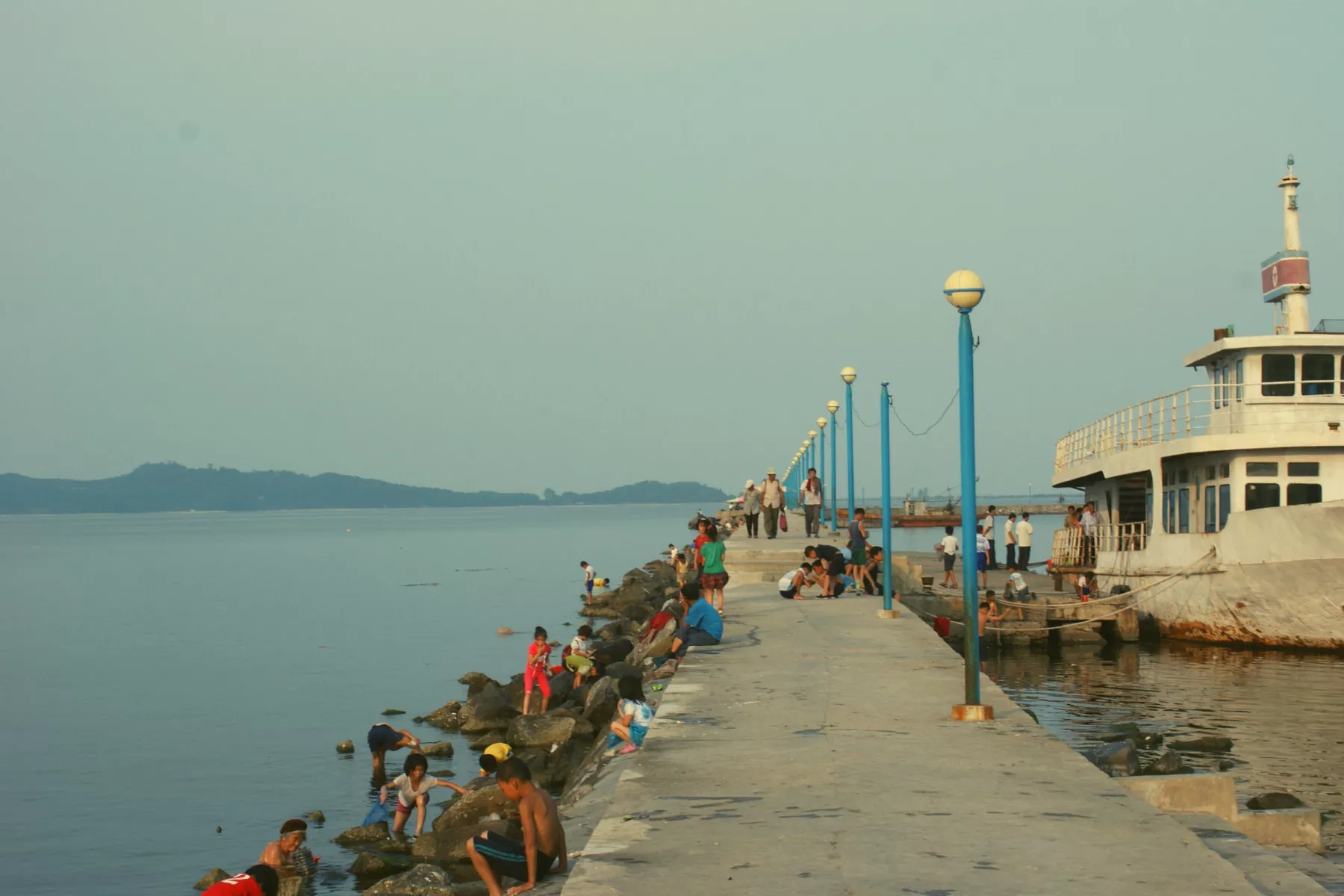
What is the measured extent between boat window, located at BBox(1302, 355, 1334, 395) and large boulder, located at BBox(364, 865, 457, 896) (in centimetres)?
2050

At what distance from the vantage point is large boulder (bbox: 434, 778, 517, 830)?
14.0m

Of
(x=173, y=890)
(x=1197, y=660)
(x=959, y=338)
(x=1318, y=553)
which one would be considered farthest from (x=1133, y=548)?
(x=173, y=890)

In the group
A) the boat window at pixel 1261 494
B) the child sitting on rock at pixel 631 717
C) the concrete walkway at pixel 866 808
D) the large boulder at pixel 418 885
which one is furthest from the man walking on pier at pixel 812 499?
the large boulder at pixel 418 885

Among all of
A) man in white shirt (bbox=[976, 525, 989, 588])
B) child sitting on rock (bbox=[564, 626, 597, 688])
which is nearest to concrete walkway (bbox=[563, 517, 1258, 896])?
child sitting on rock (bbox=[564, 626, 597, 688])

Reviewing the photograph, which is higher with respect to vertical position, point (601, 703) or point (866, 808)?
point (866, 808)

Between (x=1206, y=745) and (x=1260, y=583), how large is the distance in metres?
8.01

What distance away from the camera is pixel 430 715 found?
23656mm

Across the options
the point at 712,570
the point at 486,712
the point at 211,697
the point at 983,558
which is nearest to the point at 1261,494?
the point at 983,558

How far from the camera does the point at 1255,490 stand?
79.8 feet

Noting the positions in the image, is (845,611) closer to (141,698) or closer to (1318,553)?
(1318,553)

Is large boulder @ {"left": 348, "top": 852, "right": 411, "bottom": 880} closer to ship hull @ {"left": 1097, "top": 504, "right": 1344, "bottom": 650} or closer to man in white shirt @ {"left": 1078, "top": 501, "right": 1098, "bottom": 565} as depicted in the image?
ship hull @ {"left": 1097, "top": 504, "right": 1344, "bottom": 650}

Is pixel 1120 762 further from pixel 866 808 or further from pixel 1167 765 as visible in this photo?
pixel 866 808

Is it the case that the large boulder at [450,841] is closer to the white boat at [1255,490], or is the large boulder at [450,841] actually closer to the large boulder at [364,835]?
the large boulder at [364,835]

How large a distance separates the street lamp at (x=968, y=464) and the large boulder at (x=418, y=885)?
4842 mm
